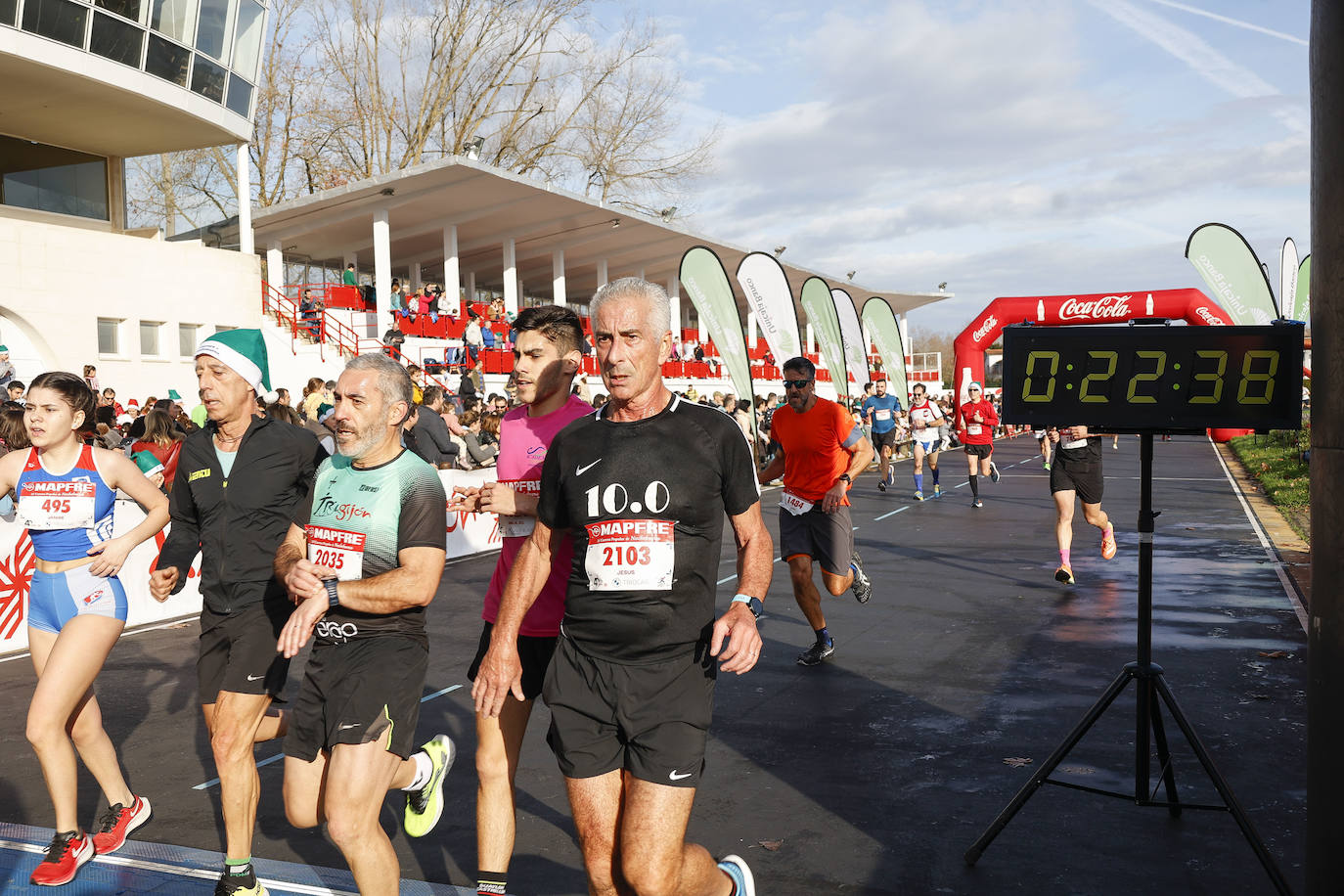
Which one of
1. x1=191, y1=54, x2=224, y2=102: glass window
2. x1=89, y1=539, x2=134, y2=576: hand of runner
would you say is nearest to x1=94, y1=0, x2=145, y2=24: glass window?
x1=191, y1=54, x2=224, y2=102: glass window

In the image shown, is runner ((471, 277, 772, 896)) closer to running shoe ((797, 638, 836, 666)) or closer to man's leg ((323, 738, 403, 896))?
man's leg ((323, 738, 403, 896))

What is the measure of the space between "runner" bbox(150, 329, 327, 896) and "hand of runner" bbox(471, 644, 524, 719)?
3.94ft

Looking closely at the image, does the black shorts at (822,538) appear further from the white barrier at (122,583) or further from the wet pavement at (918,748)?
the white barrier at (122,583)

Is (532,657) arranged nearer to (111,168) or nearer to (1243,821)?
(1243,821)

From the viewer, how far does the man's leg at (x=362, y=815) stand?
11.0 ft

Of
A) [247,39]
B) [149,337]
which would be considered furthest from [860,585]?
[247,39]

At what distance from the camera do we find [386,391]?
3.68 metres

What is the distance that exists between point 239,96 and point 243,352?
948 inches

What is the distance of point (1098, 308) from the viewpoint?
26.2 metres

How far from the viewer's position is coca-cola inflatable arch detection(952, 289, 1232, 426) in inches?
974

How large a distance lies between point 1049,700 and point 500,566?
381cm

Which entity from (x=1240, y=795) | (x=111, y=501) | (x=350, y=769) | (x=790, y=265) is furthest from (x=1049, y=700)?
(x=790, y=265)

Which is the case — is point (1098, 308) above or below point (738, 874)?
above

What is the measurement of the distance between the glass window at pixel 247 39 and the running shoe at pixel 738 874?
84.8 ft
